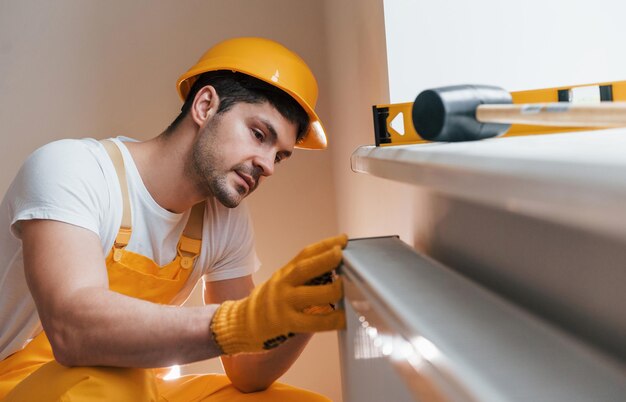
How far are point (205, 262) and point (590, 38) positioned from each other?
38.3 inches

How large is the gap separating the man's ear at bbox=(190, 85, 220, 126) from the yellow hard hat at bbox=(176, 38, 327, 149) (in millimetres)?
45

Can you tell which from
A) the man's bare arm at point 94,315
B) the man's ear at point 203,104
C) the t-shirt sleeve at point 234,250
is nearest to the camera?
the man's bare arm at point 94,315

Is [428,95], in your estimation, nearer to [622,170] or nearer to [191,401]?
[622,170]

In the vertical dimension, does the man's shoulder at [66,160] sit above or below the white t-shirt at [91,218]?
above

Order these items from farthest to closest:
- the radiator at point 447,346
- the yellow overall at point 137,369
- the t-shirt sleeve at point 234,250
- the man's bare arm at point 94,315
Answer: the t-shirt sleeve at point 234,250 → the yellow overall at point 137,369 → the man's bare arm at point 94,315 → the radiator at point 447,346

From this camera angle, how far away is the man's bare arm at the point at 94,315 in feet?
3.11

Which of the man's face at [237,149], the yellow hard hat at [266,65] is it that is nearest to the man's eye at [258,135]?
the man's face at [237,149]

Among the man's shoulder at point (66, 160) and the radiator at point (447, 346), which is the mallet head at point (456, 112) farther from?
the man's shoulder at point (66, 160)

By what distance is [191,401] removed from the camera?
1.44m

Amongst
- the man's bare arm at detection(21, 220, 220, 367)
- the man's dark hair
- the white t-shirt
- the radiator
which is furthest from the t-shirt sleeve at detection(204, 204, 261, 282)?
the radiator

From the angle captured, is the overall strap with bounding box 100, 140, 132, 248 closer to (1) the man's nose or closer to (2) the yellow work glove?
(1) the man's nose

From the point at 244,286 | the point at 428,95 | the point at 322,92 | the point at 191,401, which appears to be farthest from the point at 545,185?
the point at 322,92

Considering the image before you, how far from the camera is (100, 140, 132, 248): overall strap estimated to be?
1.38 metres

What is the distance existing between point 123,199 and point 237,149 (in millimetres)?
267
